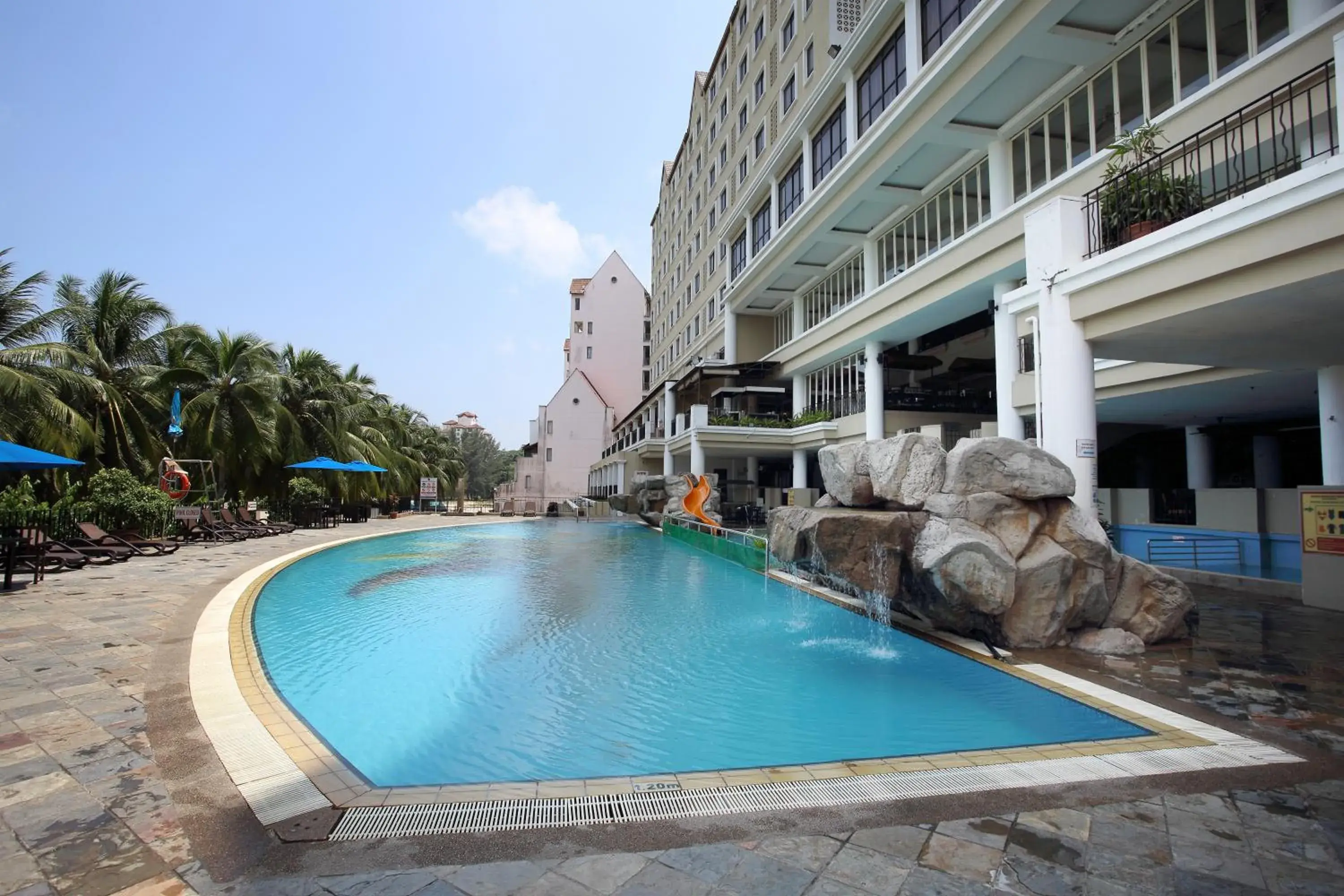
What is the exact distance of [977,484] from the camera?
8.36 metres

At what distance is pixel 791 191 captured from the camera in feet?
89.8

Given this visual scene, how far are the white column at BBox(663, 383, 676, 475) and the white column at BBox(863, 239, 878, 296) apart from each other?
46.2 ft

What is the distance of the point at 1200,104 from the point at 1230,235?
618 centimetres

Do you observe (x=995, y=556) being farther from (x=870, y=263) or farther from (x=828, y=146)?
(x=828, y=146)

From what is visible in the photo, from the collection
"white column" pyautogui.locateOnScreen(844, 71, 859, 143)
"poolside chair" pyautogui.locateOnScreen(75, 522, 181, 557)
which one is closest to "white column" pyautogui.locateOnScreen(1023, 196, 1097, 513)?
"white column" pyautogui.locateOnScreen(844, 71, 859, 143)

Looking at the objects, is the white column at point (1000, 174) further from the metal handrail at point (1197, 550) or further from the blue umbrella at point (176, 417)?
the blue umbrella at point (176, 417)

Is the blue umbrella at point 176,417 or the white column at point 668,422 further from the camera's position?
the white column at point 668,422

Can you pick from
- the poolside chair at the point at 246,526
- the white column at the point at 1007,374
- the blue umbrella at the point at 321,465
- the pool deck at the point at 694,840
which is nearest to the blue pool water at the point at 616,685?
the pool deck at the point at 694,840

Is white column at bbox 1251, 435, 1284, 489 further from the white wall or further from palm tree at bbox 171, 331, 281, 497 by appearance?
the white wall

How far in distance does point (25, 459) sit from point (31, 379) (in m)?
8.33

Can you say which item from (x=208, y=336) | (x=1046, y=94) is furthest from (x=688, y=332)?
(x=1046, y=94)

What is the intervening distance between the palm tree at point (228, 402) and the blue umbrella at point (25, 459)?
13.8 m

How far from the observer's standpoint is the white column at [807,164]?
80.7ft

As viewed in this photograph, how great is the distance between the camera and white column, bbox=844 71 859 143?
21.0m
